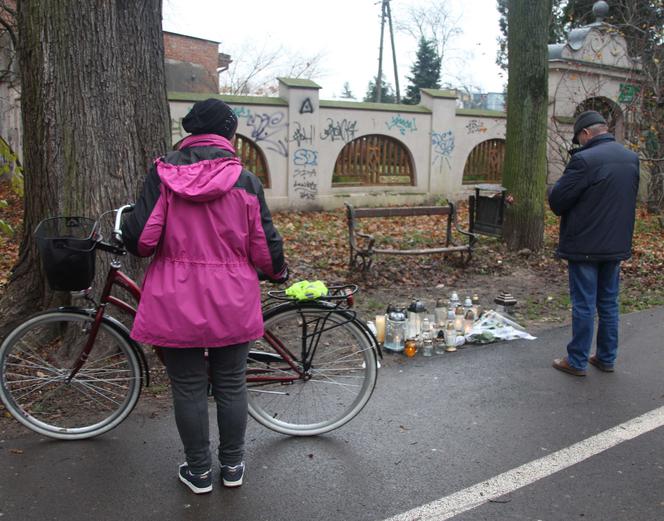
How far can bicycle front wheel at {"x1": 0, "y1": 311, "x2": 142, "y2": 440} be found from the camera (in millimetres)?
3674

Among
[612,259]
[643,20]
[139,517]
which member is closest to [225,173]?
[139,517]

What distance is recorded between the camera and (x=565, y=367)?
5184 millimetres

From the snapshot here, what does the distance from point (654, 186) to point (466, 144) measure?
4588 mm

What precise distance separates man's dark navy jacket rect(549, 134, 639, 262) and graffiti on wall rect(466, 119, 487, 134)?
12.5 m

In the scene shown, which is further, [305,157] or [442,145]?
[442,145]

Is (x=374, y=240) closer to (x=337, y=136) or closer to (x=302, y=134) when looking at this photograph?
(x=302, y=134)

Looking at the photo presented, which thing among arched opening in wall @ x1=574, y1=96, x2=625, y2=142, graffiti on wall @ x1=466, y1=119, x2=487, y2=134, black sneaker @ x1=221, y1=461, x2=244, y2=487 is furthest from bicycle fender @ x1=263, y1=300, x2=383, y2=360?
graffiti on wall @ x1=466, y1=119, x2=487, y2=134

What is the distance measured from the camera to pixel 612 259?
494cm

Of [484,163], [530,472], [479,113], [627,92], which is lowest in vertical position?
[530,472]

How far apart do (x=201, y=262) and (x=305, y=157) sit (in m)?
11.8

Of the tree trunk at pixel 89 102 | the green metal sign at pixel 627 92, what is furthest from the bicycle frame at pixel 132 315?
the green metal sign at pixel 627 92

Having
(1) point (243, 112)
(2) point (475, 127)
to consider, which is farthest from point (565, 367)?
(2) point (475, 127)

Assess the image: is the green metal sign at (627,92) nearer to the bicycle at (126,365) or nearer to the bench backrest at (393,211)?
the bench backrest at (393,211)

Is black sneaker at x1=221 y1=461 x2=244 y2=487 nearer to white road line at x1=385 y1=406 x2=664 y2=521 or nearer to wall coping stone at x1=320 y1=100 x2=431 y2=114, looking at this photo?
white road line at x1=385 y1=406 x2=664 y2=521
